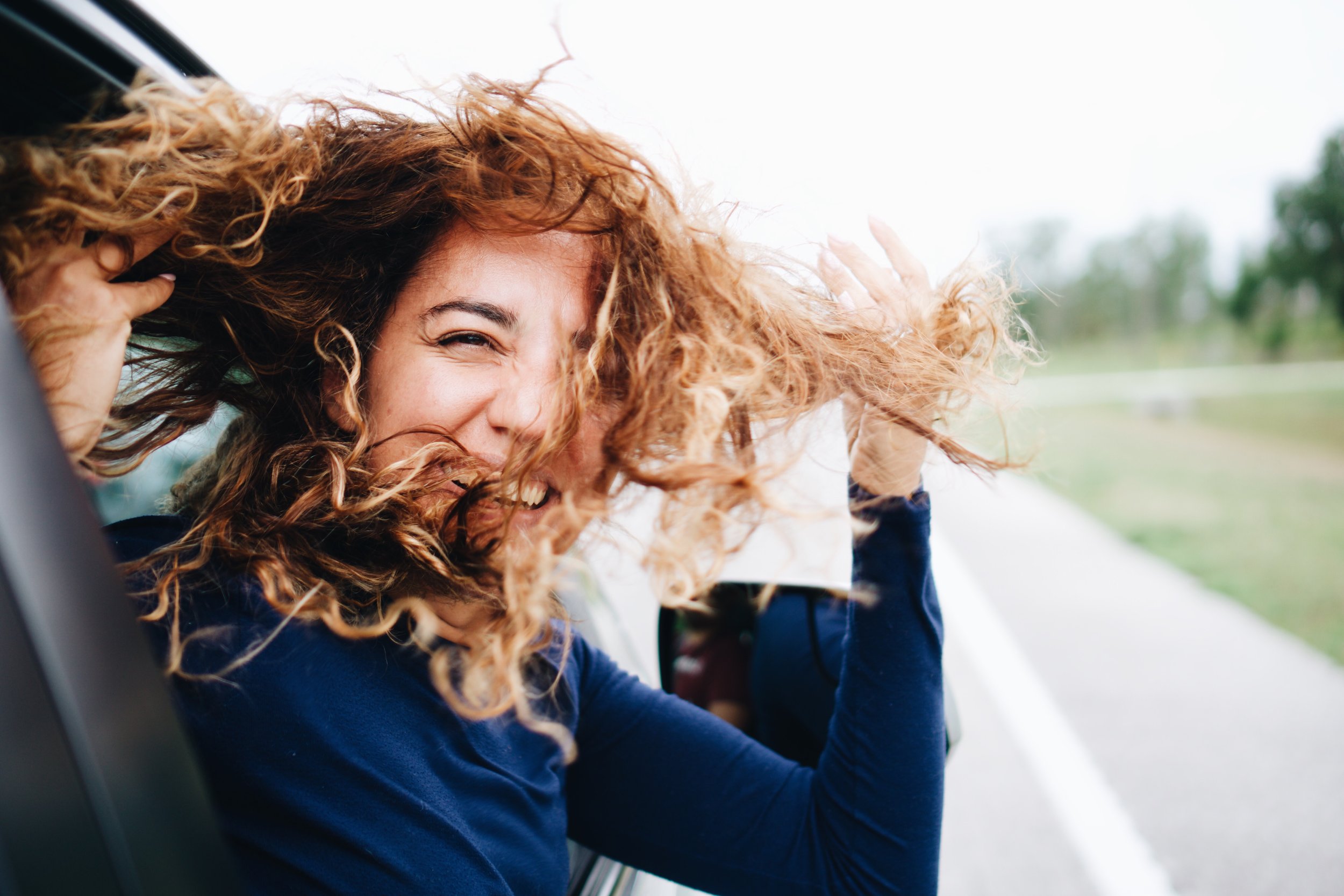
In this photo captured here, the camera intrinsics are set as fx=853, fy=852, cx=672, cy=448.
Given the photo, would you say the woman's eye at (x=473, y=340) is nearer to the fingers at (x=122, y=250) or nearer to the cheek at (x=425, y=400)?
the cheek at (x=425, y=400)

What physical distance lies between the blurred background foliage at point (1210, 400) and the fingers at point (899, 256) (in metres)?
0.21

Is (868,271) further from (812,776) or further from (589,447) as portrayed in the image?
(812,776)

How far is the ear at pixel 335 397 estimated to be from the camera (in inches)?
55.2

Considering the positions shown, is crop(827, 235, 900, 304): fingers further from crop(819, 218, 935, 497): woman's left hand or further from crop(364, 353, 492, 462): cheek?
crop(364, 353, 492, 462): cheek

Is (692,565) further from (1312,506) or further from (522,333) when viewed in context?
(1312,506)

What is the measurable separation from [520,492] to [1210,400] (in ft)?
97.0

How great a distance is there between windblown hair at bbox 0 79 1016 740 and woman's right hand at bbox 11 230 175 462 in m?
0.07

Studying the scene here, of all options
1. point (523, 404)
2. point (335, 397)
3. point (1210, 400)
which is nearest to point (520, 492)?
point (523, 404)

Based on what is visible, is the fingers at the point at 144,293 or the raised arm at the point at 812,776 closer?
the fingers at the point at 144,293

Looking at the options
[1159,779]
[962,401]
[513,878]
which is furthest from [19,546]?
[1159,779]

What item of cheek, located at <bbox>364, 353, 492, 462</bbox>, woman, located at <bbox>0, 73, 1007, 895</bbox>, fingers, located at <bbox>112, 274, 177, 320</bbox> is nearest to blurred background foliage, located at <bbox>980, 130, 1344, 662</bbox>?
woman, located at <bbox>0, 73, 1007, 895</bbox>

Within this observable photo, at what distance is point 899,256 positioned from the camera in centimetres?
143

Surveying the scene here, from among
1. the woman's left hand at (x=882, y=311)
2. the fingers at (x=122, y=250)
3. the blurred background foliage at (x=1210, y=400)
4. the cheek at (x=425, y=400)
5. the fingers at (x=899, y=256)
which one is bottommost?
the cheek at (x=425, y=400)

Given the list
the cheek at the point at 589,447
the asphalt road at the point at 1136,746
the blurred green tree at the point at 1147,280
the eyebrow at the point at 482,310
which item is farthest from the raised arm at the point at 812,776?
the blurred green tree at the point at 1147,280
